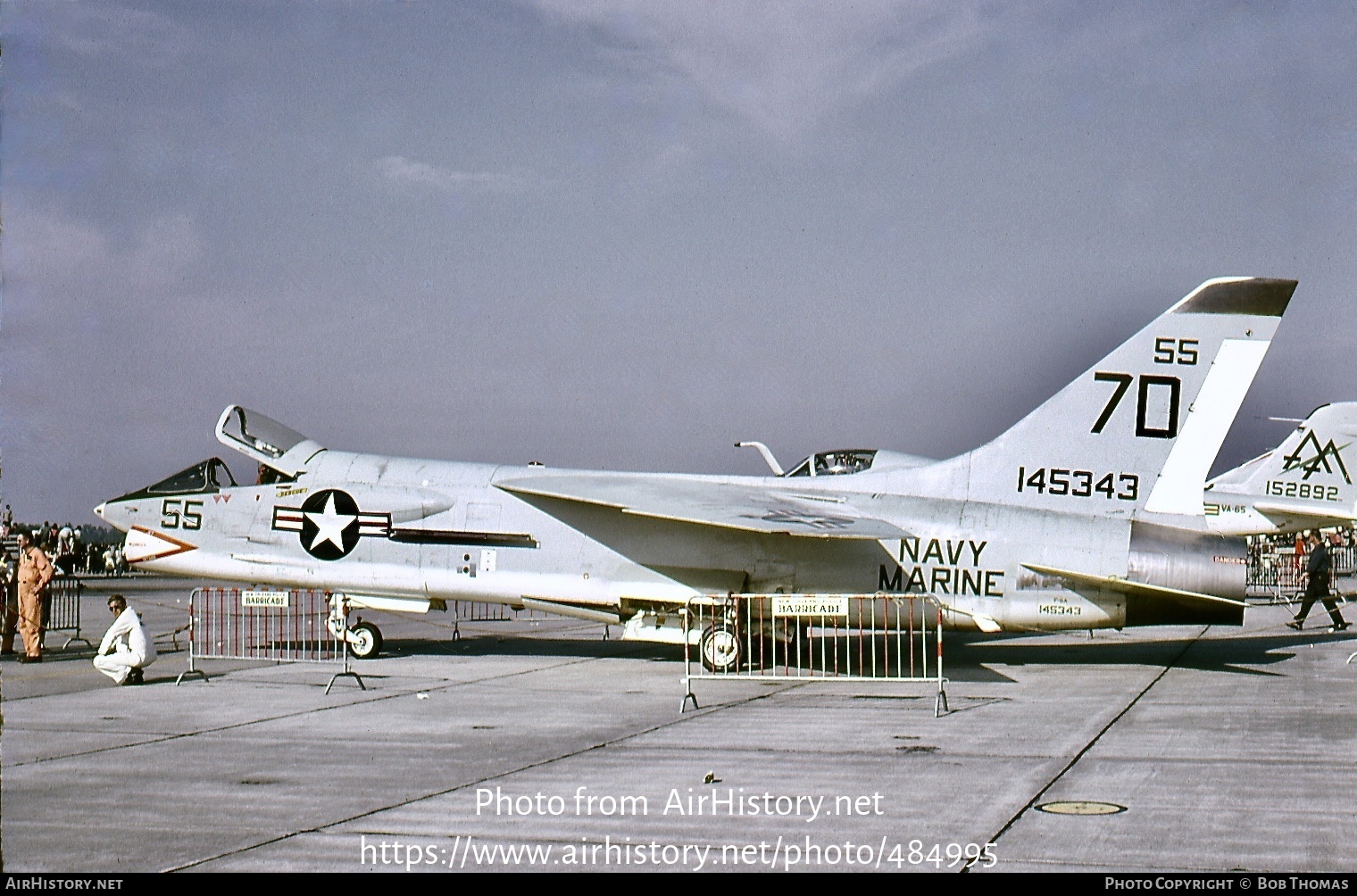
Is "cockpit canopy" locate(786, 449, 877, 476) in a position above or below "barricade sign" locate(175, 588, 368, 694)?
above

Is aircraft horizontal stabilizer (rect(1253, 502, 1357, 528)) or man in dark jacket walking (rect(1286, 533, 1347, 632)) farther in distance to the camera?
aircraft horizontal stabilizer (rect(1253, 502, 1357, 528))

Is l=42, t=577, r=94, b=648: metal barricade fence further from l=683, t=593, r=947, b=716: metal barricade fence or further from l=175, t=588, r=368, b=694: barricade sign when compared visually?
l=683, t=593, r=947, b=716: metal barricade fence

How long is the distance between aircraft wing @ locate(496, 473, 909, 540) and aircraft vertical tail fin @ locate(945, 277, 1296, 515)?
7.74ft

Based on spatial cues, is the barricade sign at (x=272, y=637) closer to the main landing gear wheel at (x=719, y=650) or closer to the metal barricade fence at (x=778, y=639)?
the main landing gear wheel at (x=719, y=650)

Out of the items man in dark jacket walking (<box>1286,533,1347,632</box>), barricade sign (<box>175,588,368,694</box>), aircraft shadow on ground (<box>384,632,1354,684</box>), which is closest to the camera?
barricade sign (<box>175,588,368,694</box>)

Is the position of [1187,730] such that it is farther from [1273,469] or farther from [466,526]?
[1273,469]

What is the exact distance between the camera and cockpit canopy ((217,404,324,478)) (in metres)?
17.4

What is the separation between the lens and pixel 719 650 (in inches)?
590

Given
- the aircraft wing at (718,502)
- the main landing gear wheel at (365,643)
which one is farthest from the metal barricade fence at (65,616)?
the aircraft wing at (718,502)

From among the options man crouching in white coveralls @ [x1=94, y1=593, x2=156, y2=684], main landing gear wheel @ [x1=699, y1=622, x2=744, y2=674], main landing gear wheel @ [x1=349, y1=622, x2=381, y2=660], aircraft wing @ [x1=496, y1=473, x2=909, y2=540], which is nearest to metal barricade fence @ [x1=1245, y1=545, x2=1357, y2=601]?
aircraft wing @ [x1=496, y1=473, x2=909, y2=540]

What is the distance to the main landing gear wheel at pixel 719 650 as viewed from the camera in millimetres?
14938

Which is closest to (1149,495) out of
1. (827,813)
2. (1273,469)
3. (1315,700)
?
(1315,700)

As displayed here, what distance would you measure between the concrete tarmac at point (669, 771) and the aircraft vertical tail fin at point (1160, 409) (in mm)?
2223
